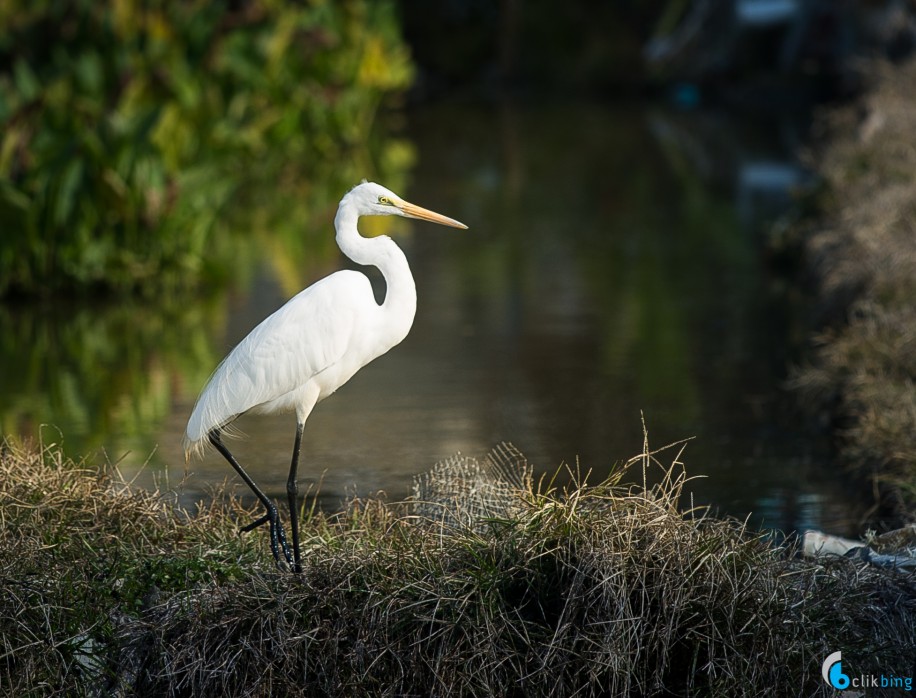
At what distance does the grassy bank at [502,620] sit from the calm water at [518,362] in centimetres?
81

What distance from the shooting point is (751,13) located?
1142 inches

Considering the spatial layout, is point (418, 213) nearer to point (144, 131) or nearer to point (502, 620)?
point (502, 620)

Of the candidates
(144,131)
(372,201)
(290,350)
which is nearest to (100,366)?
(144,131)

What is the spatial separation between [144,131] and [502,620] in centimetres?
651

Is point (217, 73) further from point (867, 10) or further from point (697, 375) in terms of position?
point (867, 10)

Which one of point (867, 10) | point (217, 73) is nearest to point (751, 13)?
point (867, 10)

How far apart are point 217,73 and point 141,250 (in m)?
5.32

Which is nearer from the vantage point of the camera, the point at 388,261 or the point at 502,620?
the point at 502,620

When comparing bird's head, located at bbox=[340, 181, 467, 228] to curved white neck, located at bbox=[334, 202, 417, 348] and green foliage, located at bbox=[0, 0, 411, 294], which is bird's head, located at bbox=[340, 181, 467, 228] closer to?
curved white neck, located at bbox=[334, 202, 417, 348]

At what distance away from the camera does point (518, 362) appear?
27.3 ft
